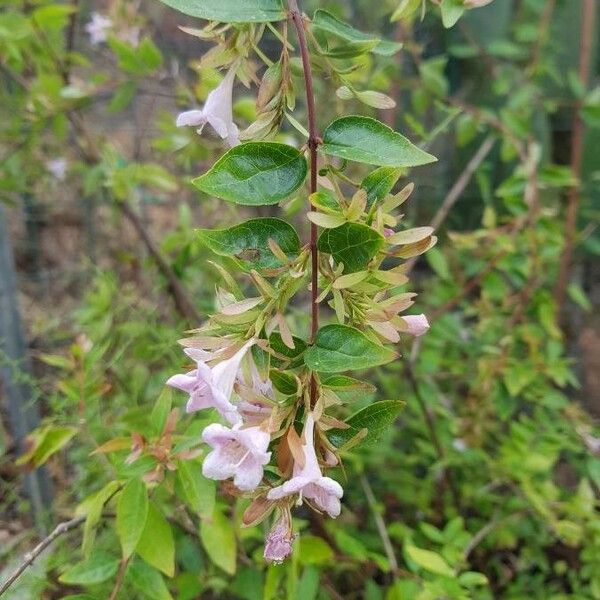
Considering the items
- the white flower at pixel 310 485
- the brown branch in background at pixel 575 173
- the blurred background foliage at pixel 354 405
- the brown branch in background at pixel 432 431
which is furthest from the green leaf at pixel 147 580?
the brown branch in background at pixel 575 173

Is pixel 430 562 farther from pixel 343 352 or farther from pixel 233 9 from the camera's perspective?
pixel 233 9

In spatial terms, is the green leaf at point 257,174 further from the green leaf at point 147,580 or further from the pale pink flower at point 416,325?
the green leaf at point 147,580

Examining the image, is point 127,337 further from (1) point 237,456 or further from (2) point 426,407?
(1) point 237,456

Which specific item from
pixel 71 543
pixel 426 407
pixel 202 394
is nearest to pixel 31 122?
pixel 71 543

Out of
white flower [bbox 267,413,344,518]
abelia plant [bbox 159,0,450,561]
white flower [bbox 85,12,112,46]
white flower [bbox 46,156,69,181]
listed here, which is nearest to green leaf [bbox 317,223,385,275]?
abelia plant [bbox 159,0,450,561]

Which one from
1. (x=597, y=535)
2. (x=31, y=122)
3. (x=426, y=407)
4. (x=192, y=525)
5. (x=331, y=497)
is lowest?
(x=597, y=535)
